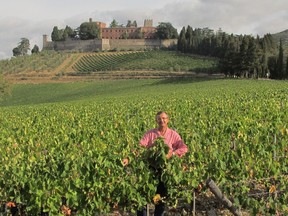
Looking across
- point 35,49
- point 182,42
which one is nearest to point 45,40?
point 35,49

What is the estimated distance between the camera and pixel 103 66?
103750 millimetres

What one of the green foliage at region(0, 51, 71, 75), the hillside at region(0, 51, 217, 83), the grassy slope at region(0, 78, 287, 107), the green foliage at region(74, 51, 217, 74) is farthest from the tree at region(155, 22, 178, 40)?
the grassy slope at region(0, 78, 287, 107)

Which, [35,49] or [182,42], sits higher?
[35,49]

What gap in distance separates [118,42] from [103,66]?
5076 cm

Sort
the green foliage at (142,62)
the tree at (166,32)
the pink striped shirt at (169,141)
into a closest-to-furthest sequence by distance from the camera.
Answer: the pink striped shirt at (169,141) → the green foliage at (142,62) → the tree at (166,32)

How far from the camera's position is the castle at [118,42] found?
148 m

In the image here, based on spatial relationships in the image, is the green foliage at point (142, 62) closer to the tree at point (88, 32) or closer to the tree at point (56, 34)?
the tree at point (88, 32)

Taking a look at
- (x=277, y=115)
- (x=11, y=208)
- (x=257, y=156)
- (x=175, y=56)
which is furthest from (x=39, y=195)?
(x=175, y=56)

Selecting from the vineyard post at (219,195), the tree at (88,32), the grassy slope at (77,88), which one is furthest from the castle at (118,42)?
the vineyard post at (219,195)

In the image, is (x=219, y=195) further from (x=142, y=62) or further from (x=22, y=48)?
(x=22, y=48)

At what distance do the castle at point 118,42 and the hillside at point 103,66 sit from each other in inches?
892

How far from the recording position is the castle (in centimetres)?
14850

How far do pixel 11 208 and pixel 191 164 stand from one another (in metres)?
3.48

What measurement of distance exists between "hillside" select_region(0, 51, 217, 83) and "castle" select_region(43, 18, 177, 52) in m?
22.7
